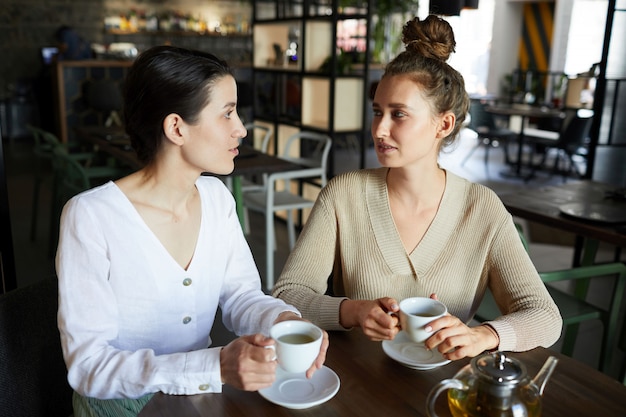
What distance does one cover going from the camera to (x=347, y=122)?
4.44m

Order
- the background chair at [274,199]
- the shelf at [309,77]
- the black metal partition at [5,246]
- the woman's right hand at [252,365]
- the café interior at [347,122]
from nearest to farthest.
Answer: the woman's right hand at [252,365] → the black metal partition at [5,246] → the café interior at [347,122] → the background chair at [274,199] → the shelf at [309,77]

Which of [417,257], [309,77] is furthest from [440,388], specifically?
[309,77]

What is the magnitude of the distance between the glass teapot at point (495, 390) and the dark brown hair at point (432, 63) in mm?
801

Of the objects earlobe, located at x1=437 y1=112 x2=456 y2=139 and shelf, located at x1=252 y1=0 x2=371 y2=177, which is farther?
shelf, located at x1=252 y1=0 x2=371 y2=177

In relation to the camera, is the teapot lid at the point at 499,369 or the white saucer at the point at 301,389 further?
the white saucer at the point at 301,389

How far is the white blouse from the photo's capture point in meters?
1.04

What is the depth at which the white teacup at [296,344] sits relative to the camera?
91cm

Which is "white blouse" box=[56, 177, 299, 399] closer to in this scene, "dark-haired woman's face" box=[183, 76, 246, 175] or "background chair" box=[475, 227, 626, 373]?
"dark-haired woman's face" box=[183, 76, 246, 175]

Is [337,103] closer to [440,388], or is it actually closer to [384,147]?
[384,147]

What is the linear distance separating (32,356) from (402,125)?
1013 mm

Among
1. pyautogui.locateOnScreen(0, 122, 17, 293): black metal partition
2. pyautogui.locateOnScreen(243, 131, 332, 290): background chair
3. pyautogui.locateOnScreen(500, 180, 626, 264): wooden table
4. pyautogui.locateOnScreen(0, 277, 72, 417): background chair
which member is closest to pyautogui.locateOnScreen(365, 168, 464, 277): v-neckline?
pyautogui.locateOnScreen(0, 277, 72, 417): background chair

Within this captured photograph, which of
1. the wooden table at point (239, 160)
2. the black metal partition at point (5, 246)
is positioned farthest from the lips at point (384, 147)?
the wooden table at point (239, 160)

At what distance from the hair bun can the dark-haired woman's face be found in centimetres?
56

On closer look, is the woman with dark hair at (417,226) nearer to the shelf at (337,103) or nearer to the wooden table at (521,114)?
the shelf at (337,103)
